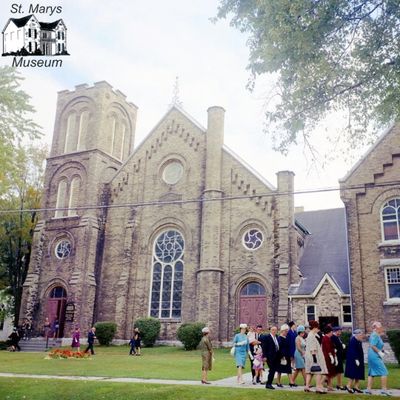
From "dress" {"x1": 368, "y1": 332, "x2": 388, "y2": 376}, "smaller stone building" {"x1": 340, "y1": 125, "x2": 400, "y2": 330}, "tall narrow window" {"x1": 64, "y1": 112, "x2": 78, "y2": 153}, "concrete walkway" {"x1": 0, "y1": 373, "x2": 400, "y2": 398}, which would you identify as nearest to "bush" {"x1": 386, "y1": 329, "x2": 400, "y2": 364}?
"smaller stone building" {"x1": 340, "y1": 125, "x2": 400, "y2": 330}

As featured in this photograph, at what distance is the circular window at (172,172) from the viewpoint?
104 ft

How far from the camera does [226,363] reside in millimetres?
19406

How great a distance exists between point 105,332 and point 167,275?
5.06 m

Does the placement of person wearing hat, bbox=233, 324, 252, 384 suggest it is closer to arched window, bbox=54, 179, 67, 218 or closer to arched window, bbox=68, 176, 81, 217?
arched window, bbox=68, 176, 81, 217

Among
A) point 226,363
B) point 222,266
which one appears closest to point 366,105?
point 226,363

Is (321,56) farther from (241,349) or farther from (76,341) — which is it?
(76,341)

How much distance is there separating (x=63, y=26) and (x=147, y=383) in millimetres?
13576

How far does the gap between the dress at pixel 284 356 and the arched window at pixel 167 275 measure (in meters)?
16.6

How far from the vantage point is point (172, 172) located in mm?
32125

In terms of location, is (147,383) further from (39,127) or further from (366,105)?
(39,127)

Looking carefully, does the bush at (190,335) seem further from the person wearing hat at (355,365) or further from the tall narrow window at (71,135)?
the tall narrow window at (71,135)

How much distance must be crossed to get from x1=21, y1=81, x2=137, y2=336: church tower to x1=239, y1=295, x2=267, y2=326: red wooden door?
1018cm

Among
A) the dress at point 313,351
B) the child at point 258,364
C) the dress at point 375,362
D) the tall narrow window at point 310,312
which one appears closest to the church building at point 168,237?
the tall narrow window at point 310,312

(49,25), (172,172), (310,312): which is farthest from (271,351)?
(172,172)
